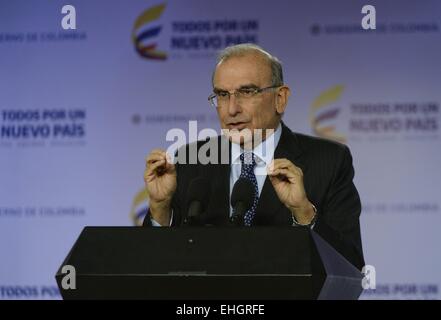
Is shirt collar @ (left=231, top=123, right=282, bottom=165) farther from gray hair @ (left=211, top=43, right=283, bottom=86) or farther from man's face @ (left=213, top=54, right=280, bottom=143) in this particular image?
gray hair @ (left=211, top=43, right=283, bottom=86)

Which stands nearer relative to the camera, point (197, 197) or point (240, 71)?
point (197, 197)

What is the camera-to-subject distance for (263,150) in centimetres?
315

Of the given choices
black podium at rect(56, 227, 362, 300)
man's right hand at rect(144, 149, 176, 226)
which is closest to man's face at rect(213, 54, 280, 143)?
man's right hand at rect(144, 149, 176, 226)

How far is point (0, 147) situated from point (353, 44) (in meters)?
2.32

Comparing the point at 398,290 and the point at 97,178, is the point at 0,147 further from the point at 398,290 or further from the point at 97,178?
the point at 398,290

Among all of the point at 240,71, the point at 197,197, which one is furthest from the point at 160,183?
the point at 240,71

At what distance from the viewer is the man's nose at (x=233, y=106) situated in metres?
2.96

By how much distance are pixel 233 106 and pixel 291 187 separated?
0.60 metres

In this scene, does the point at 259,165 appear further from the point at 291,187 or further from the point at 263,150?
the point at 291,187

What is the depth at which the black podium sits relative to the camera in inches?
78.0

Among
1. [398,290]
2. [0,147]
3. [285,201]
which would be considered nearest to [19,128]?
[0,147]

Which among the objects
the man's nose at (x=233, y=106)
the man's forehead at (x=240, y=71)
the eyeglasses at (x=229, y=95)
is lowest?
the man's nose at (x=233, y=106)

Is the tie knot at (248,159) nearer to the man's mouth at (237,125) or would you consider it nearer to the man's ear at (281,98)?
the man's mouth at (237,125)

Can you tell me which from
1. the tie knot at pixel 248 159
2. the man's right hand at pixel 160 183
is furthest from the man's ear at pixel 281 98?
the man's right hand at pixel 160 183
